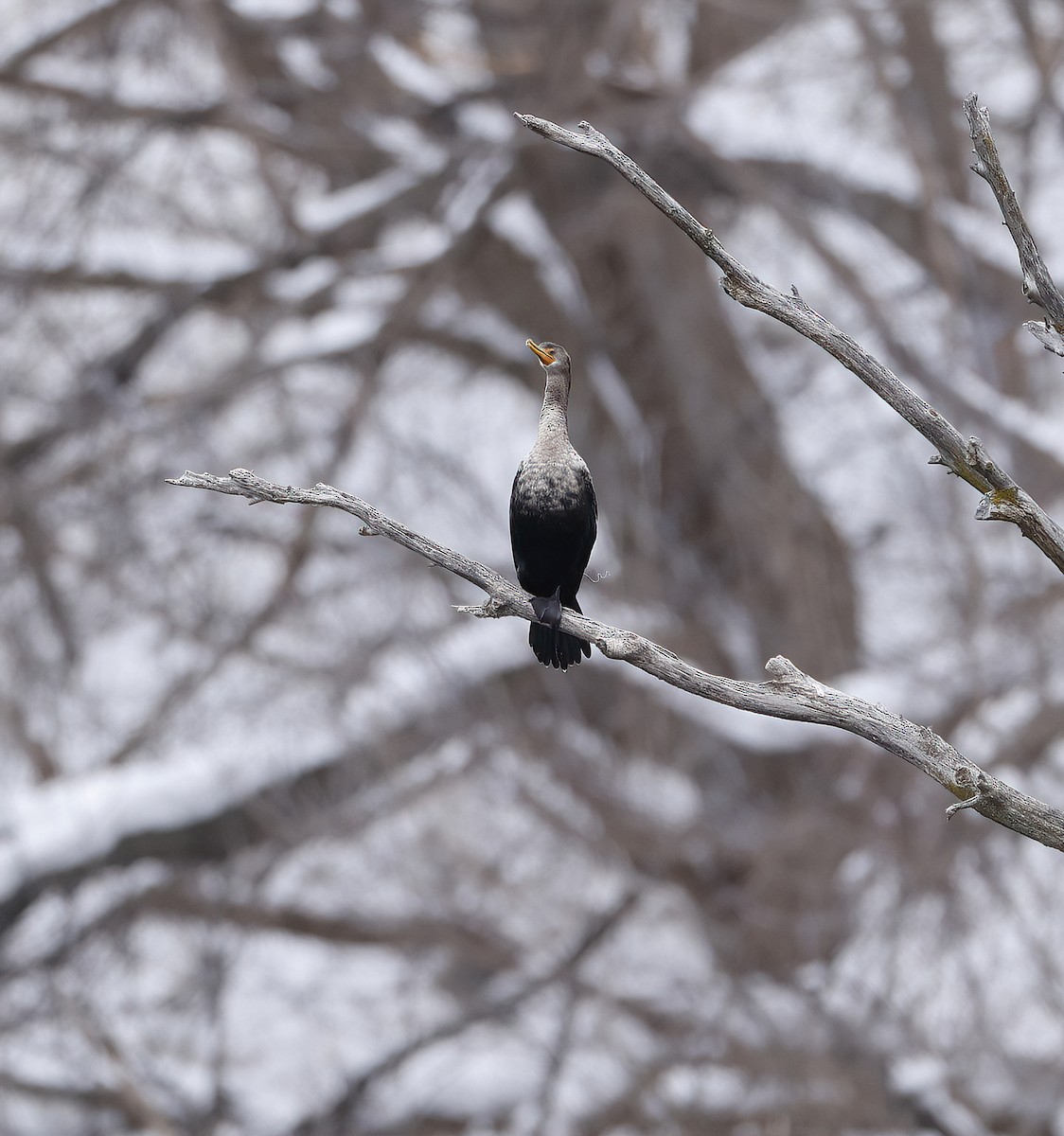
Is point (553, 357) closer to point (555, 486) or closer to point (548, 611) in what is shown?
point (555, 486)

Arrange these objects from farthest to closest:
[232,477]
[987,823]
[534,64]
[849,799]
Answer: [534,64]
[849,799]
[987,823]
[232,477]

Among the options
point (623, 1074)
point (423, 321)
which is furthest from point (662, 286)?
point (623, 1074)

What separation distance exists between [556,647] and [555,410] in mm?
326

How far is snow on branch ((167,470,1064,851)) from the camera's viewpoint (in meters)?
1.45

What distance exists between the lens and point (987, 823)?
7.61 metres

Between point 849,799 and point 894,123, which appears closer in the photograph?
point 849,799

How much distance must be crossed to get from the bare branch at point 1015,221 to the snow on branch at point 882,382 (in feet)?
0.48

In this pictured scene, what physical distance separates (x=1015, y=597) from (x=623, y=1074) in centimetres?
317

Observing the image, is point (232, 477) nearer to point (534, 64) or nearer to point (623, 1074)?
point (623, 1074)

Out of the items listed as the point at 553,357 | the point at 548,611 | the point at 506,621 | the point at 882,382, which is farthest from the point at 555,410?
the point at 506,621

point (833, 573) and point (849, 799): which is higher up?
point (833, 573)

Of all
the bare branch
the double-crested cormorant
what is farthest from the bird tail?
the bare branch

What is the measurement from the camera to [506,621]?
316 inches

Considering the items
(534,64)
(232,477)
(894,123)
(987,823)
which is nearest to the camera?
(232,477)
